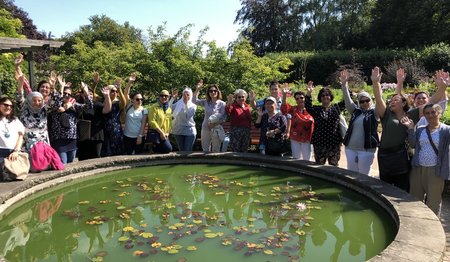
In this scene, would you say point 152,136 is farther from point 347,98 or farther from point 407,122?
point 407,122

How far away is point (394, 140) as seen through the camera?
5.16 meters

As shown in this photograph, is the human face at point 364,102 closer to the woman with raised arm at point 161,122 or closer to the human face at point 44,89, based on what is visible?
the woman with raised arm at point 161,122

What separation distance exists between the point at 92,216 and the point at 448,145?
14.3 feet

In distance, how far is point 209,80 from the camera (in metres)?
11.5

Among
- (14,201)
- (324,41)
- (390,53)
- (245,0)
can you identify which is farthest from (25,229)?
(245,0)

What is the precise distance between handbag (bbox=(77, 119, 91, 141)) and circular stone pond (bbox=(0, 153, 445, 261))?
48 cm

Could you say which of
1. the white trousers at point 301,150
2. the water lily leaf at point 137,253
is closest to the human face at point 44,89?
the water lily leaf at point 137,253

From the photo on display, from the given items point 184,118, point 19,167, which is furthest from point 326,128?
point 19,167

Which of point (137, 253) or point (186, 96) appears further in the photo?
point (186, 96)

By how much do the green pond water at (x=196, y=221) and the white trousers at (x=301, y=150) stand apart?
504 mm

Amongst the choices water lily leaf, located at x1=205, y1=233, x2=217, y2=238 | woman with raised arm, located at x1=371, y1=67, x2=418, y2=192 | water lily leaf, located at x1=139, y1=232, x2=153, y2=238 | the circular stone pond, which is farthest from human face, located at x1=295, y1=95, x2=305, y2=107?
water lily leaf, located at x1=139, y1=232, x2=153, y2=238

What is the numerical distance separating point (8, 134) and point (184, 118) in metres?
3.05

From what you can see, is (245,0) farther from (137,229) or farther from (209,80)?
(137,229)

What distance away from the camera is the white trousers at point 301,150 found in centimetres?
684
